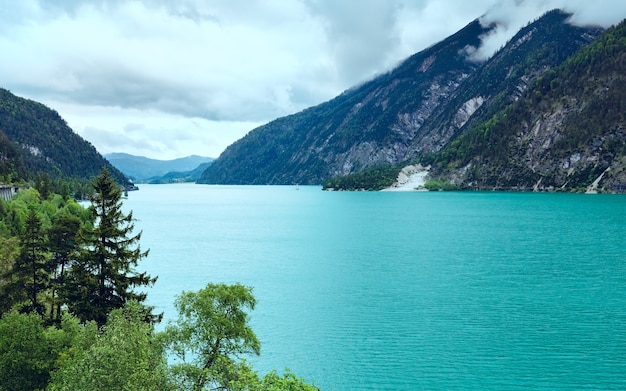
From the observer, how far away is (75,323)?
30797 millimetres

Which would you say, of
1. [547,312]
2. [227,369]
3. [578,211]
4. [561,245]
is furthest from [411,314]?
[578,211]

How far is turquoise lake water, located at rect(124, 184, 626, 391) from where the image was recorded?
39438 mm

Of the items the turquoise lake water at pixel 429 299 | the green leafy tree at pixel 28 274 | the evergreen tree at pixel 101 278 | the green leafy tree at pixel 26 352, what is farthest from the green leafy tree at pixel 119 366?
the turquoise lake water at pixel 429 299

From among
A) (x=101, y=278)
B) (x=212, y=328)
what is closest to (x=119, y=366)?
(x=212, y=328)

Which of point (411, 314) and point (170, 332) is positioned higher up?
point (170, 332)

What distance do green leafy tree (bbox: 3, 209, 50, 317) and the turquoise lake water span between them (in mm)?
16847

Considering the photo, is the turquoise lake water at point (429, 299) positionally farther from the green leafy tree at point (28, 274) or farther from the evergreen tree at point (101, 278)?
the green leafy tree at point (28, 274)

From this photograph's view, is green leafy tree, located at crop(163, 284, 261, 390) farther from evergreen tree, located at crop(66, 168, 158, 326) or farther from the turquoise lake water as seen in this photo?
the turquoise lake water

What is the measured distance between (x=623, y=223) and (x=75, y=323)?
430ft

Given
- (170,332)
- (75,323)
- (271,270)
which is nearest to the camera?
(170,332)

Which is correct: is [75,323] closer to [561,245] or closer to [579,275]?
[579,275]

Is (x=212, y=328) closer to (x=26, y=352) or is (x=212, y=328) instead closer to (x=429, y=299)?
(x=26, y=352)

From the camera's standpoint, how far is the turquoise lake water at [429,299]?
39438 mm

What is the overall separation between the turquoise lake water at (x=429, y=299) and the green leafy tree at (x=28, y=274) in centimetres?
1685
